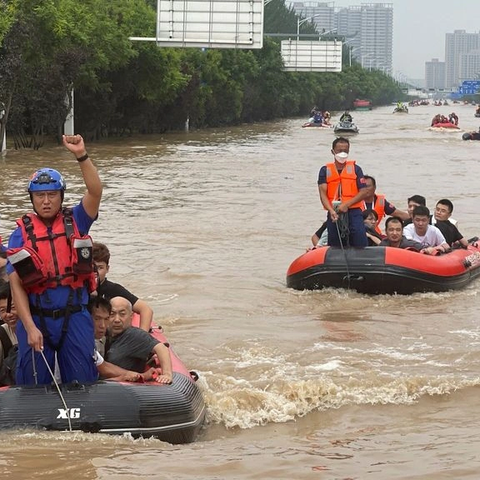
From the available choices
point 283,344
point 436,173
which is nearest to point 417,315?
point 283,344

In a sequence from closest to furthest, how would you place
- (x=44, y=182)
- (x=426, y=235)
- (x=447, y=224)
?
(x=44, y=182) → (x=426, y=235) → (x=447, y=224)

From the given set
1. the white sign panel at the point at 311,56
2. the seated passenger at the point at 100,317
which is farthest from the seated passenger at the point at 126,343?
the white sign panel at the point at 311,56

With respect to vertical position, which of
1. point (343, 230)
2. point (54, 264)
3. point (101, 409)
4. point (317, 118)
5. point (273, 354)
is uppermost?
point (317, 118)

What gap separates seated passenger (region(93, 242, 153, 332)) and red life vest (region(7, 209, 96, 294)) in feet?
4.07

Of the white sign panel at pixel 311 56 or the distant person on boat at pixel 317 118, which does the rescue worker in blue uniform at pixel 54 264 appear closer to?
the distant person on boat at pixel 317 118

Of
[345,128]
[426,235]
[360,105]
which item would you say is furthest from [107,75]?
[360,105]

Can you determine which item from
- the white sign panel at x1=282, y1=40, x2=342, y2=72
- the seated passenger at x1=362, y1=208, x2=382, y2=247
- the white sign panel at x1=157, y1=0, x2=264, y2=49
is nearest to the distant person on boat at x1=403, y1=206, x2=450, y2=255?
the seated passenger at x1=362, y1=208, x2=382, y2=247

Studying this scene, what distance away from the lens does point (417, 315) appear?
1156 cm

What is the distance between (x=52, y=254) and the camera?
630 centimetres

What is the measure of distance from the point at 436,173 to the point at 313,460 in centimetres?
2421

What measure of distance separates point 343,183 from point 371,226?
1106 mm

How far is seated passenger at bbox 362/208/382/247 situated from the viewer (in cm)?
1273

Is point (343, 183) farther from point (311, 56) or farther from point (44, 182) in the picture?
point (311, 56)

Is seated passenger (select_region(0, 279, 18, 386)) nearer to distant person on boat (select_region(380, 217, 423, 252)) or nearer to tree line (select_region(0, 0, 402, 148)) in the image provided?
distant person on boat (select_region(380, 217, 423, 252))
